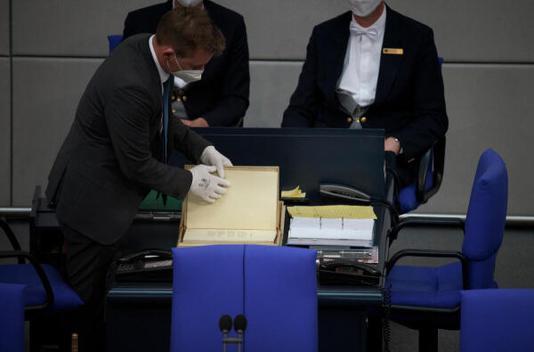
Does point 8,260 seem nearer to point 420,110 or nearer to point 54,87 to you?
point 54,87

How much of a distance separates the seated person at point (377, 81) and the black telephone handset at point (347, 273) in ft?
4.93

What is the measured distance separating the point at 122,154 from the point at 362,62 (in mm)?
1713

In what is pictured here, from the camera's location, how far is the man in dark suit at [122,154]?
314cm

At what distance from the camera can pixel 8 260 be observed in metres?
5.15

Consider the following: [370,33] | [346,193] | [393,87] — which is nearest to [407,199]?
[393,87]

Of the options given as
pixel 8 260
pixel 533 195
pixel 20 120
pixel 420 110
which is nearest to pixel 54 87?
pixel 20 120

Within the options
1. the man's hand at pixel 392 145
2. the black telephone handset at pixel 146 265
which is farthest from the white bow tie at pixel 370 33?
the black telephone handset at pixel 146 265

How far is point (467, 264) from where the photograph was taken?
134 inches

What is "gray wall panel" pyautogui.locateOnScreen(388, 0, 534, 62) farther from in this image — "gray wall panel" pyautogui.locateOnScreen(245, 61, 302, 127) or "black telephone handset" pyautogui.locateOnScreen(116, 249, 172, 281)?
"black telephone handset" pyautogui.locateOnScreen(116, 249, 172, 281)

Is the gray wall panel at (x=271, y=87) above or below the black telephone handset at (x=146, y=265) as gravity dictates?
above

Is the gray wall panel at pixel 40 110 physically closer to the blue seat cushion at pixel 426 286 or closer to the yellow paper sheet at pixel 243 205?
the blue seat cushion at pixel 426 286

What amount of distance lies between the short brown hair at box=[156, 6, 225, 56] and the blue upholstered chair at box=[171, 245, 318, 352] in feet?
2.59

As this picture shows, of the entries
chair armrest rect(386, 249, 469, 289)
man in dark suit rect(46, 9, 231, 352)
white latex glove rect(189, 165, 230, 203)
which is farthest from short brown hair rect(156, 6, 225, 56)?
chair armrest rect(386, 249, 469, 289)

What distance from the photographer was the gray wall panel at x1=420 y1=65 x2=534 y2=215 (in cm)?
590
